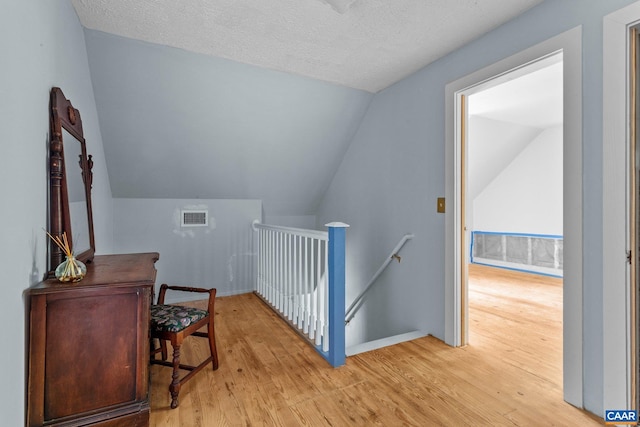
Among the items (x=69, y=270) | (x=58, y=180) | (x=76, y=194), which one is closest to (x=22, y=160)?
(x=58, y=180)

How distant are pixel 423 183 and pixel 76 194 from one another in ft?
8.13

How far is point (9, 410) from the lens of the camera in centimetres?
112

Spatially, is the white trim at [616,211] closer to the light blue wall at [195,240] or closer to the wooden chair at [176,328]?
the wooden chair at [176,328]

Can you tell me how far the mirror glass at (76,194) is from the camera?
1731 millimetres

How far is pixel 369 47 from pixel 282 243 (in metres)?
1.85

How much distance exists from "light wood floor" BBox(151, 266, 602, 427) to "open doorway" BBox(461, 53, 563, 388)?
4 centimetres

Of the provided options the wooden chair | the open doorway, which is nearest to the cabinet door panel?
the wooden chair

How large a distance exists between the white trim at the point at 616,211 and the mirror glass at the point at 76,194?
2744 mm

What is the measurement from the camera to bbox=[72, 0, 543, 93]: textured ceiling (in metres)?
1.90

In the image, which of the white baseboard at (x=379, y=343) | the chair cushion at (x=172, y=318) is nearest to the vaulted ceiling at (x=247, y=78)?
the chair cushion at (x=172, y=318)

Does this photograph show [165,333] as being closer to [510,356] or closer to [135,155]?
[135,155]

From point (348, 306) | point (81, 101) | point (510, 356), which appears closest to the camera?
point (81, 101)

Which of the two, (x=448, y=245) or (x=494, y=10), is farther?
(x=448, y=245)

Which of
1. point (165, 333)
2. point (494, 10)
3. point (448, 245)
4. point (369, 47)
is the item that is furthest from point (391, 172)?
point (165, 333)
